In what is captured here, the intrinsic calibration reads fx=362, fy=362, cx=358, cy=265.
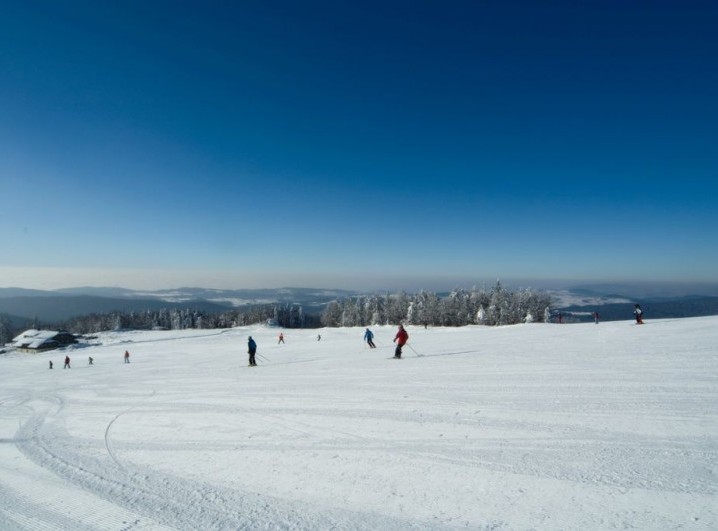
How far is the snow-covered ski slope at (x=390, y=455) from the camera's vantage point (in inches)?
188

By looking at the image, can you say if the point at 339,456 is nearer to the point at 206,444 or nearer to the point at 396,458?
the point at 396,458

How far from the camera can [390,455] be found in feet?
21.4

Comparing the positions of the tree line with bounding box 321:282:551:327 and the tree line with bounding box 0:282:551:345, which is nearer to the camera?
the tree line with bounding box 321:282:551:327

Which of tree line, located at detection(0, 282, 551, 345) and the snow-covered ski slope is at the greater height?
the snow-covered ski slope

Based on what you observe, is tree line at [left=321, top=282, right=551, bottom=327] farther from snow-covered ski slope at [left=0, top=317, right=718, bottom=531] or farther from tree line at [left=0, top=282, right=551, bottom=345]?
snow-covered ski slope at [left=0, top=317, right=718, bottom=531]

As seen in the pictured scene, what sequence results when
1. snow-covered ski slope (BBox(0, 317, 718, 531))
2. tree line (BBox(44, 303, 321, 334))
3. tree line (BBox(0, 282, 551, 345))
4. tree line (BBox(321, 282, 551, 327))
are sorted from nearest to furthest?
snow-covered ski slope (BBox(0, 317, 718, 531)), tree line (BBox(321, 282, 551, 327)), tree line (BBox(0, 282, 551, 345)), tree line (BBox(44, 303, 321, 334))

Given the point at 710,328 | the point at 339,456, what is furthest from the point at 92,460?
the point at 710,328

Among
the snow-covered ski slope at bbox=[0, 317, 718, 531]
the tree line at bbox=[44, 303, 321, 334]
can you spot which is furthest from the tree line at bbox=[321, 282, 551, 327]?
the snow-covered ski slope at bbox=[0, 317, 718, 531]

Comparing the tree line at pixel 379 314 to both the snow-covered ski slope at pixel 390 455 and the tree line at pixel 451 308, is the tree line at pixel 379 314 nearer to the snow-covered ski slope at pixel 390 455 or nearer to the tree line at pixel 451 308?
the tree line at pixel 451 308

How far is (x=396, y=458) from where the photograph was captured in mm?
6391

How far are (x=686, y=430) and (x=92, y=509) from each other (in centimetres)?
1018

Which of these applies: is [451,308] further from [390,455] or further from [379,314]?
[390,455]

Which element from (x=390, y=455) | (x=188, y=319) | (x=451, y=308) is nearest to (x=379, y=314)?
(x=451, y=308)

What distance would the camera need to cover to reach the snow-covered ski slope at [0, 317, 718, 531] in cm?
479
